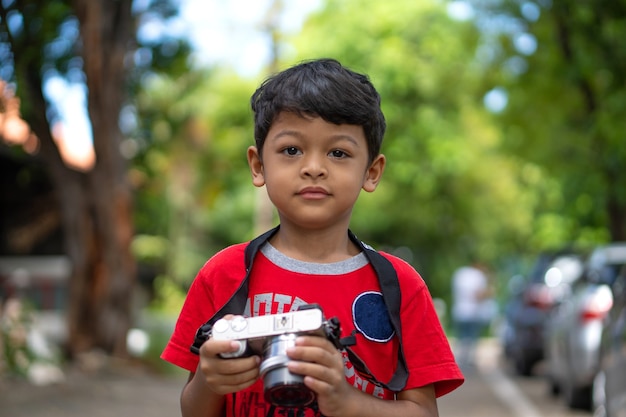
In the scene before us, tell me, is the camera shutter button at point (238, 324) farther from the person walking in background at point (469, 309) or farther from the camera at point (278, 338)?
the person walking in background at point (469, 309)

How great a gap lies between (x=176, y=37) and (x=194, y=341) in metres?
13.6

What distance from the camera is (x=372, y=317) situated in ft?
9.20

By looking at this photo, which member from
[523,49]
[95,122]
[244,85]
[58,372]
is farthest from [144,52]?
[244,85]

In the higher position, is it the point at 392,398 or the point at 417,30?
the point at 417,30

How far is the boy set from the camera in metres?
2.77

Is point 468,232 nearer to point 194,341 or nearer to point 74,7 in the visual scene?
point 74,7

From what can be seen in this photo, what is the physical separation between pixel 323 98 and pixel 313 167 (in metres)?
0.17

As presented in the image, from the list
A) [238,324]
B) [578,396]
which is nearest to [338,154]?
[238,324]

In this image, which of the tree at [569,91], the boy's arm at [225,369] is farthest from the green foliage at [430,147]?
the boy's arm at [225,369]

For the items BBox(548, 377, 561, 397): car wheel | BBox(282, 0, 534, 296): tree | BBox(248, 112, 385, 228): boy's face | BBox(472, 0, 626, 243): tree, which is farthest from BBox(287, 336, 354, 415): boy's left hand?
BBox(282, 0, 534, 296): tree

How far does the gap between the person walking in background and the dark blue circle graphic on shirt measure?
16.0 meters

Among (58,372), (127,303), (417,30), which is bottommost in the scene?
(58,372)

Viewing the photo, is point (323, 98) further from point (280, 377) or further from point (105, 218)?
point (105, 218)

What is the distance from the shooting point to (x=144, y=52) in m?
16.2
